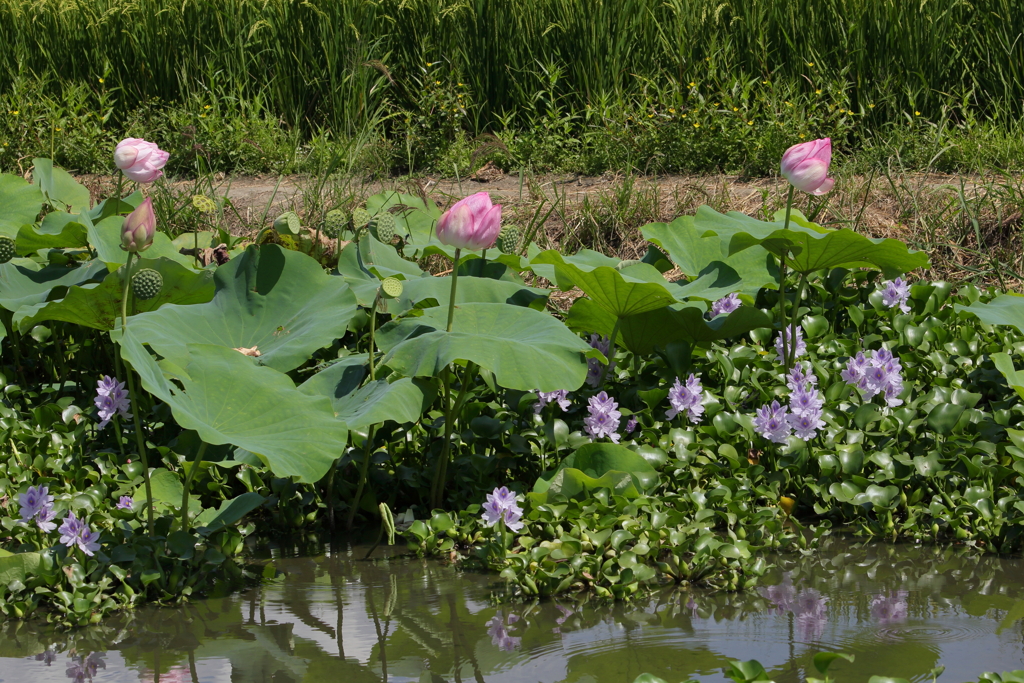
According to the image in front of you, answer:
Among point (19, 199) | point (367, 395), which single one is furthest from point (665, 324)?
point (19, 199)

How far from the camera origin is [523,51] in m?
6.08

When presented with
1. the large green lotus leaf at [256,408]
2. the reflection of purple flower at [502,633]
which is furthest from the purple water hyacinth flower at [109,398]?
the reflection of purple flower at [502,633]

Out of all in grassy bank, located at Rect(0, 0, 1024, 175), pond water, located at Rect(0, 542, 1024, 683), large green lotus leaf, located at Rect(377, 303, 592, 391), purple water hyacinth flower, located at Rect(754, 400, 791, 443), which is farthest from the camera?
grassy bank, located at Rect(0, 0, 1024, 175)

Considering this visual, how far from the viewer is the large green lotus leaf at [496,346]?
2242 millimetres

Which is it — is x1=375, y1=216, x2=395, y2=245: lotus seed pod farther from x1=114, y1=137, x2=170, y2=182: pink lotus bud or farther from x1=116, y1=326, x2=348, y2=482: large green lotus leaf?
x1=116, y1=326, x2=348, y2=482: large green lotus leaf

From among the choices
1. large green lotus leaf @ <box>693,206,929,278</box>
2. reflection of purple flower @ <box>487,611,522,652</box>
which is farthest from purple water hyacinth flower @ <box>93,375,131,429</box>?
large green lotus leaf @ <box>693,206,929,278</box>

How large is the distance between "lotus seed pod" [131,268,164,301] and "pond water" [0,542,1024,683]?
92 cm

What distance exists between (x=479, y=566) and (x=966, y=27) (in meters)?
5.01

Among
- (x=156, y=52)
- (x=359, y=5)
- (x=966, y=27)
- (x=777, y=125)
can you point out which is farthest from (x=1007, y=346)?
(x=156, y=52)

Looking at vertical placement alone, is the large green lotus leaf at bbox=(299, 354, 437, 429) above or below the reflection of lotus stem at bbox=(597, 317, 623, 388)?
above

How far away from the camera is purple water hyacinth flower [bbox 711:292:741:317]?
3152 millimetres

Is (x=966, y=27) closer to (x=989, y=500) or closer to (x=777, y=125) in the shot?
(x=777, y=125)

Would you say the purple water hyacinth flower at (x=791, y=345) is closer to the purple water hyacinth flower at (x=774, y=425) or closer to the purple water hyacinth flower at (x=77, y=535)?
the purple water hyacinth flower at (x=774, y=425)

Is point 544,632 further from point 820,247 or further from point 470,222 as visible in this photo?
point 820,247
